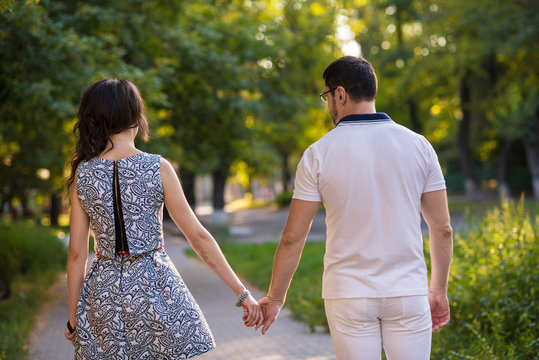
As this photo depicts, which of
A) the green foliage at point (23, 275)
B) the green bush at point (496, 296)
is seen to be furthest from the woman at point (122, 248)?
the green foliage at point (23, 275)

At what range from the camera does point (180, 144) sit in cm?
1413

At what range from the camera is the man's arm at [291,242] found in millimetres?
2990

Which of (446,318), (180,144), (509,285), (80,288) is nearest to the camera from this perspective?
(80,288)

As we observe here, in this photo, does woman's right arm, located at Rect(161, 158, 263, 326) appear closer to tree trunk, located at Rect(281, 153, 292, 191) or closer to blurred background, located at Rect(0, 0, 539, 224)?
blurred background, located at Rect(0, 0, 539, 224)

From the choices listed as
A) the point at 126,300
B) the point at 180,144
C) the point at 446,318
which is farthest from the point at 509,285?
the point at 180,144

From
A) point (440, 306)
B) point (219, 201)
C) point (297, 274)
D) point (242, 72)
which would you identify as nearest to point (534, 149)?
point (219, 201)

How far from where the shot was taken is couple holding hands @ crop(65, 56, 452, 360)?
279cm

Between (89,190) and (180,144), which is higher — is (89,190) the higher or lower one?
the higher one

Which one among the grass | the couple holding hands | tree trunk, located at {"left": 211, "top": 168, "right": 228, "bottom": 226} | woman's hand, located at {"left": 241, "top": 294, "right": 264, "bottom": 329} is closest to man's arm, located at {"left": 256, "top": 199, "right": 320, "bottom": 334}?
the couple holding hands

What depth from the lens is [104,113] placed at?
2.96 metres

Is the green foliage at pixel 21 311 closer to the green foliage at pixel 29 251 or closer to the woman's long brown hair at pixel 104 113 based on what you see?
the green foliage at pixel 29 251

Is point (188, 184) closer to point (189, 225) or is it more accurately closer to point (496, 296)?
point (496, 296)

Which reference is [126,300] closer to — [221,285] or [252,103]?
[221,285]

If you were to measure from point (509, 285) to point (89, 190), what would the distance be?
4.25 meters
